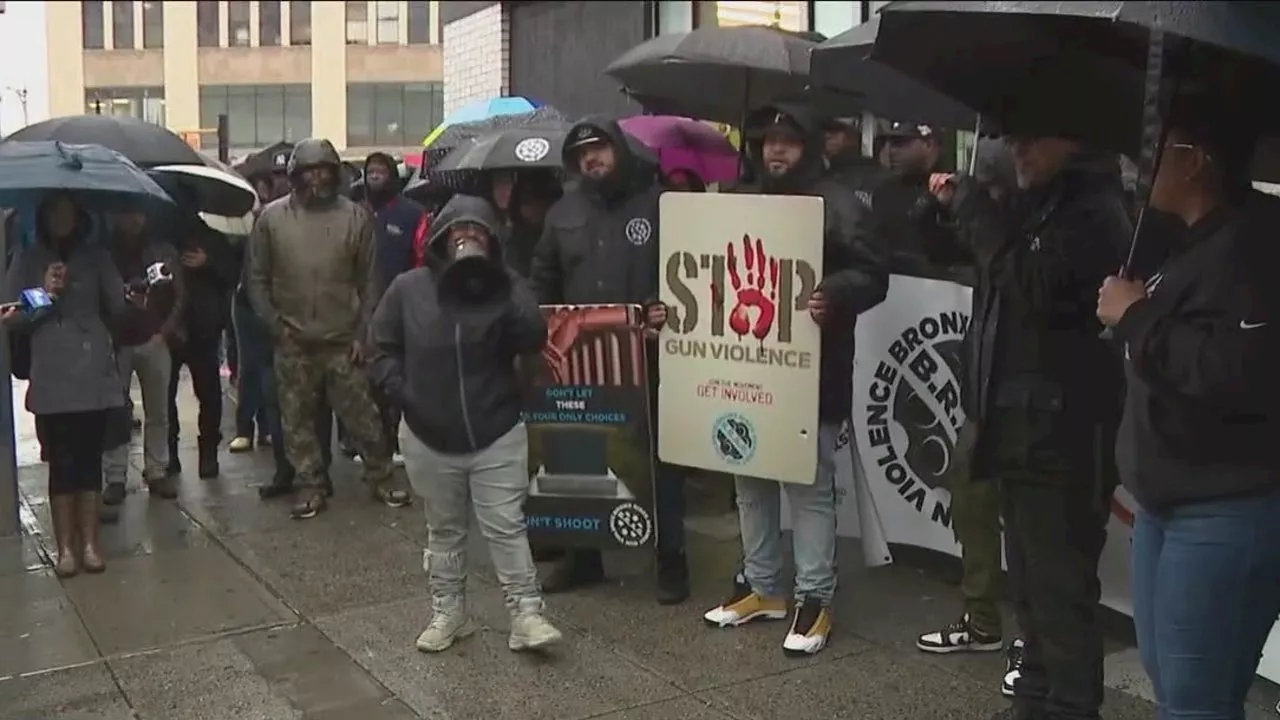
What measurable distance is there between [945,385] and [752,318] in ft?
3.14

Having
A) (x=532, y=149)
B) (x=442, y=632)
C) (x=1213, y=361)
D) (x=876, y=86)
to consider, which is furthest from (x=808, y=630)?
(x=532, y=149)

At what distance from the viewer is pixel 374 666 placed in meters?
4.82

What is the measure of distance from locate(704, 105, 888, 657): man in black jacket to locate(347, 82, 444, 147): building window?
1832 inches

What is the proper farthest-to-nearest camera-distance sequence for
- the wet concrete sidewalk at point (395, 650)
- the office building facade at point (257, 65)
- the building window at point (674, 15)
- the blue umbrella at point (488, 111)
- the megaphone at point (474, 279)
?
the office building facade at point (257, 65) → the building window at point (674, 15) → the blue umbrella at point (488, 111) → the megaphone at point (474, 279) → the wet concrete sidewalk at point (395, 650)

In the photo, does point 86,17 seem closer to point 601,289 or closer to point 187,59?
point 187,59

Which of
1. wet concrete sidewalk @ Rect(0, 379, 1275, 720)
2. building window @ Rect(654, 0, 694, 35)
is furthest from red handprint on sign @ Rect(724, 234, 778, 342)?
building window @ Rect(654, 0, 694, 35)

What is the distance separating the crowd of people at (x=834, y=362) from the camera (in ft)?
9.20

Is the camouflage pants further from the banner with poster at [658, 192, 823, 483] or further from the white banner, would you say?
the white banner

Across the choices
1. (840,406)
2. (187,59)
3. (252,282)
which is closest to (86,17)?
(187,59)

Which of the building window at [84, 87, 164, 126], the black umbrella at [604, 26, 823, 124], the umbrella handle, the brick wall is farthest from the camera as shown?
the building window at [84, 87, 164, 126]

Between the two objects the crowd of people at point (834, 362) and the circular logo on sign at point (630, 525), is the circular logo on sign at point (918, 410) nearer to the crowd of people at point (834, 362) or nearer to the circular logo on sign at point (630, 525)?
the crowd of people at point (834, 362)

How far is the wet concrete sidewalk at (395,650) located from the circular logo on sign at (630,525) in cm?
26

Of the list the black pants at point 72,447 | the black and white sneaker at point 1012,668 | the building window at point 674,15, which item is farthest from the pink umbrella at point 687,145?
the building window at point 674,15

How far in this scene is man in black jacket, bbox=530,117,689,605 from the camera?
5277 millimetres
